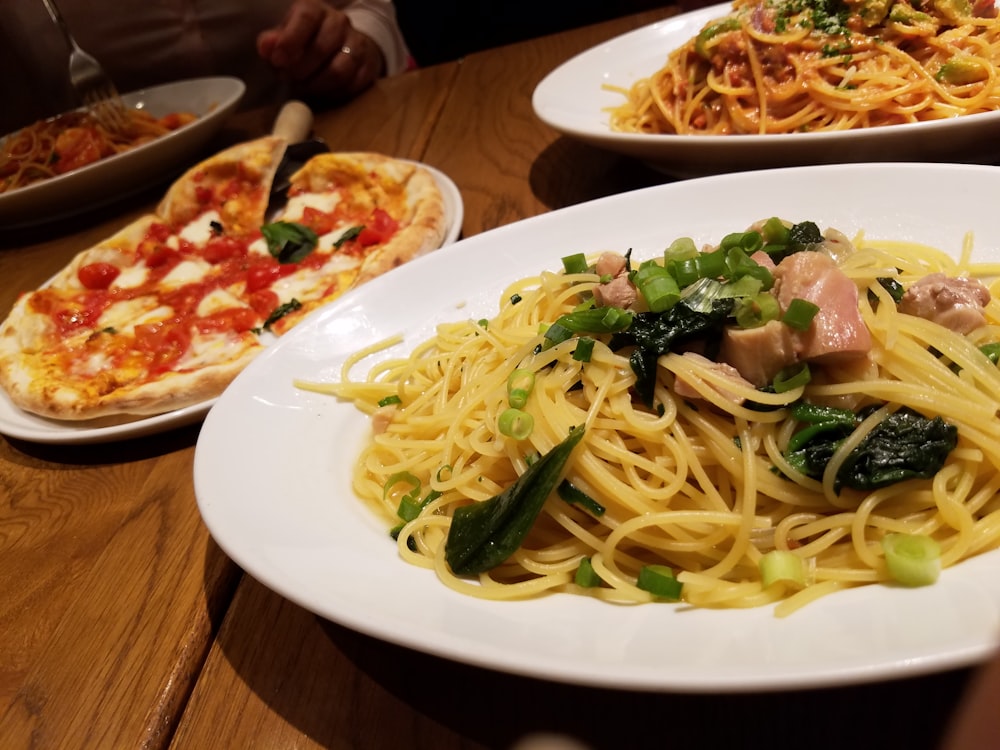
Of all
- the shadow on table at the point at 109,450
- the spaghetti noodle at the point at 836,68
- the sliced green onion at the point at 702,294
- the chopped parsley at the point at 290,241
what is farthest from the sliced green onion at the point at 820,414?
the chopped parsley at the point at 290,241

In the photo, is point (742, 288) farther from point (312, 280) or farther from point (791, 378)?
point (312, 280)

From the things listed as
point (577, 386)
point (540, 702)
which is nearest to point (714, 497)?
point (577, 386)

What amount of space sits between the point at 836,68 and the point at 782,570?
3108mm

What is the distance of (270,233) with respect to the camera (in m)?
4.36

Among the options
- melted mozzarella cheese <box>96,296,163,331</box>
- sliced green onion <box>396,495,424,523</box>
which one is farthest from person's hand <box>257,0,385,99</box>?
sliced green onion <box>396,495,424,523</box>

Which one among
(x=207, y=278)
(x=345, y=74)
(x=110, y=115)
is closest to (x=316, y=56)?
(x=345, y=74)

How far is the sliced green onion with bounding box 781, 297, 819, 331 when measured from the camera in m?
1.71

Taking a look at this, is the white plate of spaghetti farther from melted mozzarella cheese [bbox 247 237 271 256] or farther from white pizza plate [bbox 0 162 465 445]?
white pizza plate [bbox 0 162 465 445]

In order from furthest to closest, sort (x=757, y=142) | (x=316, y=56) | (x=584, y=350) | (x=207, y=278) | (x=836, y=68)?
(x=316, y=56)
(x=207, y=278)
(x=836, y=68)
(x=757, y=142)
(x=584, y=350)

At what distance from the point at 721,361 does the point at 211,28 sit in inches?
308

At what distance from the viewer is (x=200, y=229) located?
477 centimetres

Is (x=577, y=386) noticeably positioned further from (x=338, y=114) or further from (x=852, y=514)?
(x=338, y=114)

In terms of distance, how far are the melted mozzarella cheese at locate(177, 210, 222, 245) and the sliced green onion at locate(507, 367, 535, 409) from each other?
10.9 ft

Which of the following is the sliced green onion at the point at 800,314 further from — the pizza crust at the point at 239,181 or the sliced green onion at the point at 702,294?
the pizza crust at the point at 239,181
